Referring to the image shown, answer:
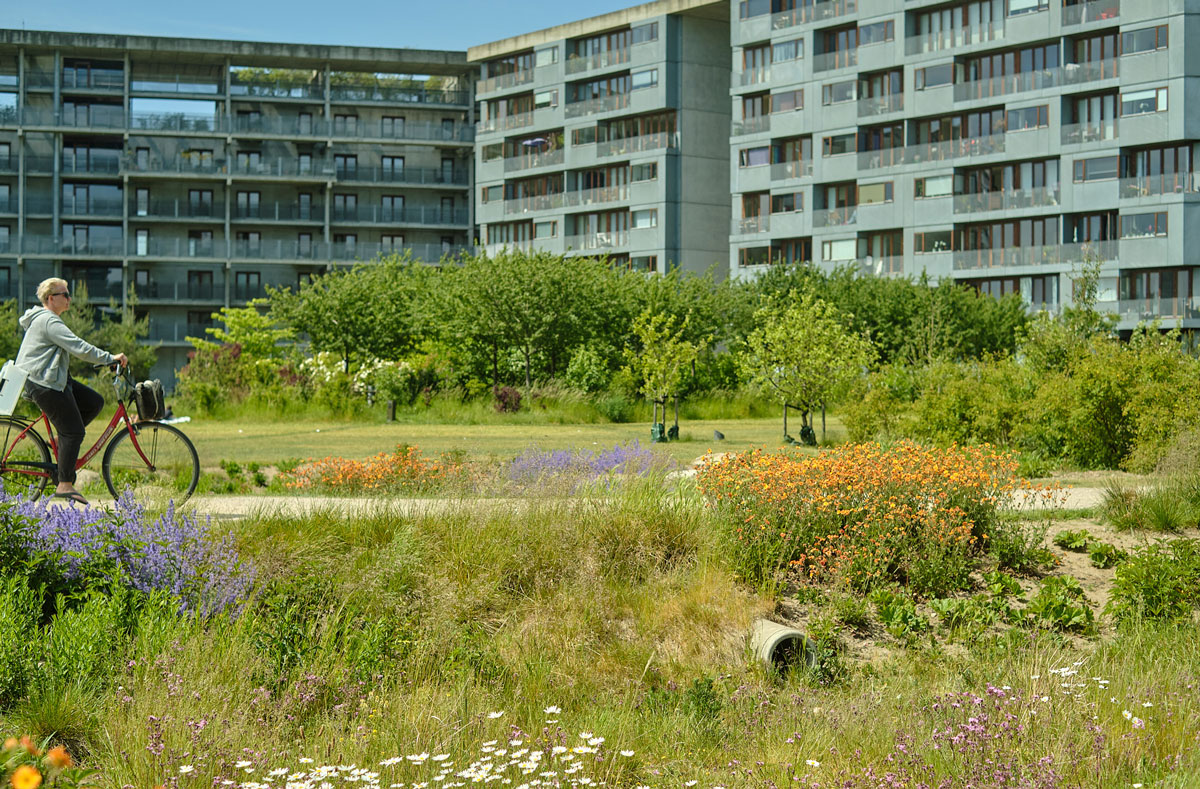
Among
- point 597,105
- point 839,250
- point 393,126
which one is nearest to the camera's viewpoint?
point 839,250

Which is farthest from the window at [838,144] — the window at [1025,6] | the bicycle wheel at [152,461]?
the bicycle wheel at [152,461]

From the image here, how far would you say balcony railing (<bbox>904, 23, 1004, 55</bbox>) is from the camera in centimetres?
5784

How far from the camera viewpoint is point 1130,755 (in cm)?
583

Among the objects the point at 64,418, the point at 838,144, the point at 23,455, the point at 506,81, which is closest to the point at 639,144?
the point at 506,81

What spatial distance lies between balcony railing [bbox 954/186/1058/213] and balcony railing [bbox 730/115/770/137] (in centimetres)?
1177

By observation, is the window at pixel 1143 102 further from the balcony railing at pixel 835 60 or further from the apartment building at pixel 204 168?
the apartment building at pixel 204 168

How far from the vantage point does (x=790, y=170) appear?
65.4 m

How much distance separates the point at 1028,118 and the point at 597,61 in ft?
86.7

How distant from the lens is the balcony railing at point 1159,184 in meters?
52.6

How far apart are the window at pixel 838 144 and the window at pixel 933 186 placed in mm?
4061

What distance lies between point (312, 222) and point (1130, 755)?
76.0 meters

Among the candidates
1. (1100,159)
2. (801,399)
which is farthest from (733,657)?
(1100,159)

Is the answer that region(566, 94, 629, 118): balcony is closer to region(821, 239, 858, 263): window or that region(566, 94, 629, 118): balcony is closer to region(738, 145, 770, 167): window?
region(738, 145, 770, 167): window

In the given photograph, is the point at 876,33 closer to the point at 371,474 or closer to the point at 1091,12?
the point at 1091,12
